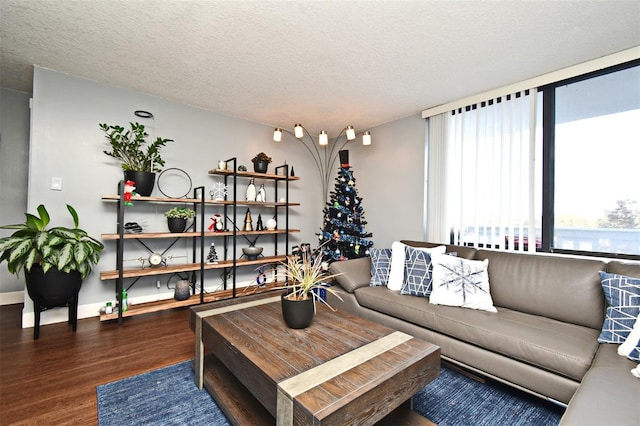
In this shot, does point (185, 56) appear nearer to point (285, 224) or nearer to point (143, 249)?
point (143, 249)

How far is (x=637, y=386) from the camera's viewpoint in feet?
4.05

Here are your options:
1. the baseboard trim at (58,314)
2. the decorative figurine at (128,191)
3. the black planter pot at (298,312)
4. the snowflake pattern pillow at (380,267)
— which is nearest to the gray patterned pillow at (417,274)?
the snowflake pattern pillow at (380,267)

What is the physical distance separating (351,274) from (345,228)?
1076 mm

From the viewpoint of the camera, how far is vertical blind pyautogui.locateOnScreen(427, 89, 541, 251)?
2922 millimetres

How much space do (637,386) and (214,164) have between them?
428cm

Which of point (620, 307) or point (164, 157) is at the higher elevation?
point (164, 157)

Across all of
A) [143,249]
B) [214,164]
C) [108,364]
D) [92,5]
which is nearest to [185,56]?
[92,5]

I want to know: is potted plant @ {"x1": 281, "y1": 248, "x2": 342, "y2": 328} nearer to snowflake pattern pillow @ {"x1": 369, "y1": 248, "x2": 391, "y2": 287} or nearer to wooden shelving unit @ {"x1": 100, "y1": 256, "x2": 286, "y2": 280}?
snowflake pattern pillow @ {"x1": 369, "y1": 248, "x2": 391, "y2": 287}

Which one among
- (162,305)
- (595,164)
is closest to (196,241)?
(162,305)

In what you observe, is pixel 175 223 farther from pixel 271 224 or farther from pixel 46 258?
pixel 271 224

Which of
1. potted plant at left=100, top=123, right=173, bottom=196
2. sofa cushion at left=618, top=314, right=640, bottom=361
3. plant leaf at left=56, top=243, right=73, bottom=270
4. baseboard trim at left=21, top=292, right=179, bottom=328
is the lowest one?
baseboard trim at left=21, top=292, right=179, bottom=328

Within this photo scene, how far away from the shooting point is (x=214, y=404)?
5.65 feet

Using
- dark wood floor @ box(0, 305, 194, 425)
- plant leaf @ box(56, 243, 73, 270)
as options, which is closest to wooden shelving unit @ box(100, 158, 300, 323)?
dark wood floor @ box(0, 305, 194, 425)

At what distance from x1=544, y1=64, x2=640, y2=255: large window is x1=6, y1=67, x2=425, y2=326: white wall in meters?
1.43
